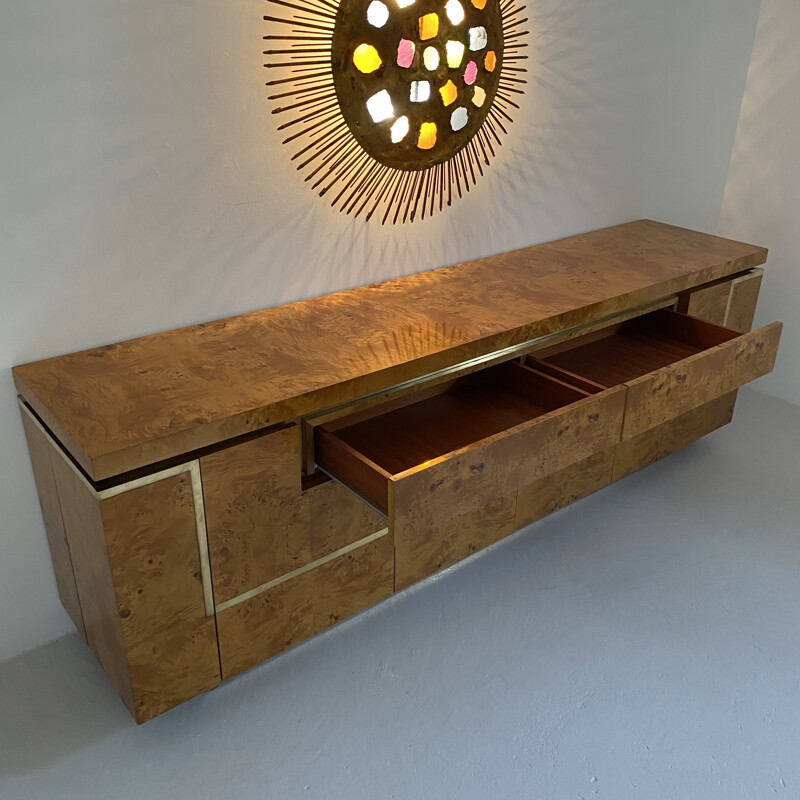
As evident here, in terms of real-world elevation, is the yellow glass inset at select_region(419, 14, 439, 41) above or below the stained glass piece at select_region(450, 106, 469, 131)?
above

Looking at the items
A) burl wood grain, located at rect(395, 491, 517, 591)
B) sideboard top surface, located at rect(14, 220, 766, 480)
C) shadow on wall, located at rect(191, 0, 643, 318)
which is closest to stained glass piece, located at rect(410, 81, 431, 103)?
shadow on wall, located at rect(191, 0, 643, 318)

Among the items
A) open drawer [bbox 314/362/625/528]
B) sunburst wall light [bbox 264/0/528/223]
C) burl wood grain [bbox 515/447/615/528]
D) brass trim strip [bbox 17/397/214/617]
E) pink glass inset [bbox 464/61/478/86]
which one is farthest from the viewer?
burl wood grain [bbox 515/447/615/528]

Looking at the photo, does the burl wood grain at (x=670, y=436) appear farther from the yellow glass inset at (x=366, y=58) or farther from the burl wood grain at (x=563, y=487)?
the yellow glass inset at (x=366, y=58)

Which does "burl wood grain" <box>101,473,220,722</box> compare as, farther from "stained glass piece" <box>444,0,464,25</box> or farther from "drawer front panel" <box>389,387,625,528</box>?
"stained glass piece" <box>444,0,464,25</box>

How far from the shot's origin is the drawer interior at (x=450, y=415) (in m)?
1.66

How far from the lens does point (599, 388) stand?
1.66 meters

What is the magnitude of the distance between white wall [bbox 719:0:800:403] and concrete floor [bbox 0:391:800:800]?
976 millimetres

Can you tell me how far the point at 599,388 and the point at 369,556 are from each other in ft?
1.87

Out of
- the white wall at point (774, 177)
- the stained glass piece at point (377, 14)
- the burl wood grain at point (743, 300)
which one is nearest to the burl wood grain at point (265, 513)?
the stained glass piece at point (377, 14)

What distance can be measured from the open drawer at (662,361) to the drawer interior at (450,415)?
6 centimetres

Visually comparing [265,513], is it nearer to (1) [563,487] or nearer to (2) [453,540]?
(2) [453,540]

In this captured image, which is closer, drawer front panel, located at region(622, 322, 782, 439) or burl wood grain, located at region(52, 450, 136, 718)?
burl wood grain, located at region(52, 450, 136, 718)

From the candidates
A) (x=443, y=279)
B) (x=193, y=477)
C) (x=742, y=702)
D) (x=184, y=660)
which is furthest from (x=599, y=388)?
(x=184, y=660)

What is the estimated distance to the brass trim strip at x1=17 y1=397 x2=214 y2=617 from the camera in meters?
1.24
